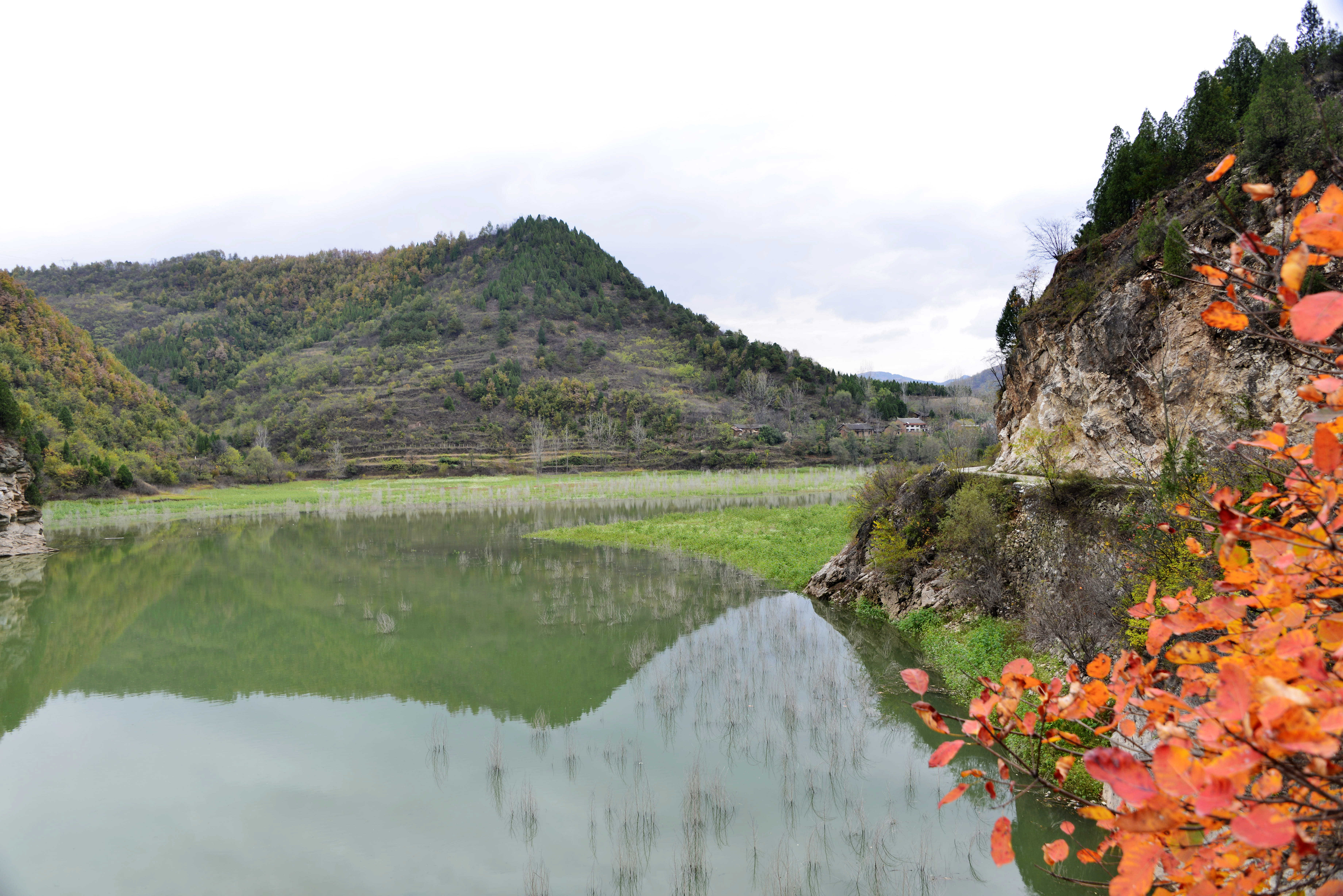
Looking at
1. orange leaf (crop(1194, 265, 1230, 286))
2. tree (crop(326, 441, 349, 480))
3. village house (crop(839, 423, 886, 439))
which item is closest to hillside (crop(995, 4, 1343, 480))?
orange leaf (crop(1194, 265, 1230, 286))

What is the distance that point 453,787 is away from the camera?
27.3ft

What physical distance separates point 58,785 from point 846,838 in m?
10.1

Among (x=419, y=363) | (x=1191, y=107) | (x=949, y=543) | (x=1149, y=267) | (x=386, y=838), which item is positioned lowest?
(x=386, y=838)

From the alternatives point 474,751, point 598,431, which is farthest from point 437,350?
point 474,751

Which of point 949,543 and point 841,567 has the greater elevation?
point 949,543

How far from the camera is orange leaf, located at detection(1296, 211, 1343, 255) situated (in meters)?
1.47

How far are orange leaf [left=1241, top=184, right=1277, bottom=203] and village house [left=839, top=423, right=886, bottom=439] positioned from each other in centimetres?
8780

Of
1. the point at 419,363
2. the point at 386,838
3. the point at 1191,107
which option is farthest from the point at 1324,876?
the point at 419,363

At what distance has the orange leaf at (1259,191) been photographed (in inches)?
63.6

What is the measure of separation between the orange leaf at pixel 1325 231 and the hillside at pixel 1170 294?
5.82 metres

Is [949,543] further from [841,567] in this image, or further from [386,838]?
[386,838]

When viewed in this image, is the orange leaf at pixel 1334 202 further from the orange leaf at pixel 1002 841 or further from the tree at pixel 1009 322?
the tree at pixel 1009 322

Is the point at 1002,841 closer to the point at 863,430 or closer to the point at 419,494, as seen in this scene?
the point at 419,494

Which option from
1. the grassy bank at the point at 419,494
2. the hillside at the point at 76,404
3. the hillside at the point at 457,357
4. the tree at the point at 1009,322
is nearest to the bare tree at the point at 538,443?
the hillside at the point at 457,357
